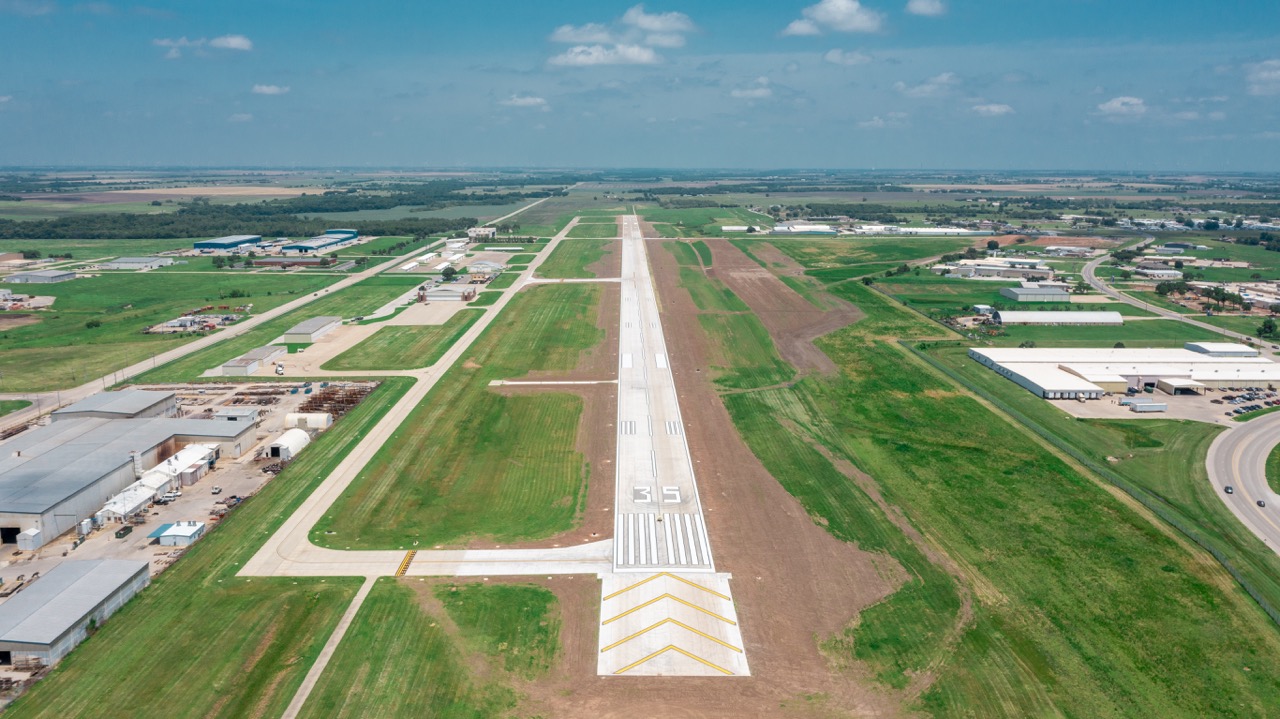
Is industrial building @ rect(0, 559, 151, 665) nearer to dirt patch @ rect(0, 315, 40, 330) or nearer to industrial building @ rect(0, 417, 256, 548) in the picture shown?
industrial building @ rect(0, 417, 256, 548)

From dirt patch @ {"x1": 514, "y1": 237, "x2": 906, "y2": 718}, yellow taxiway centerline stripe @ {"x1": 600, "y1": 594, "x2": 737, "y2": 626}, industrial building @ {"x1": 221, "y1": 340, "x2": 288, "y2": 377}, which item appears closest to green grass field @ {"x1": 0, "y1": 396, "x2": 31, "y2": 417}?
industrial building @ {"x1": 221, "y1": 340, "x2": 288, "y2": 377}

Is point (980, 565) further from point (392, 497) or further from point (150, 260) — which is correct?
point (150, 260)

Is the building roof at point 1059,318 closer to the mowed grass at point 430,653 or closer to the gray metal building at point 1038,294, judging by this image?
the gray metal building at point 1038,294

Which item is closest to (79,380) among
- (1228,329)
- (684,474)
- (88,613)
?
(88,613)

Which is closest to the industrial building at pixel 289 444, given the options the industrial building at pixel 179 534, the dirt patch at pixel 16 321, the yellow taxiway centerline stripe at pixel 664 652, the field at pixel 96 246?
the industrial building at pixel 179 534

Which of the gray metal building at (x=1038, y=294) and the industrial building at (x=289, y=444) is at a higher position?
the gray metal building at (x=1038, y=294)

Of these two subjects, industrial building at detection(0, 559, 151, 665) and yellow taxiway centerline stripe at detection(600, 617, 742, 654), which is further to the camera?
yellow taxiway centerline stripe at detection(600, 617, 742, 654)
